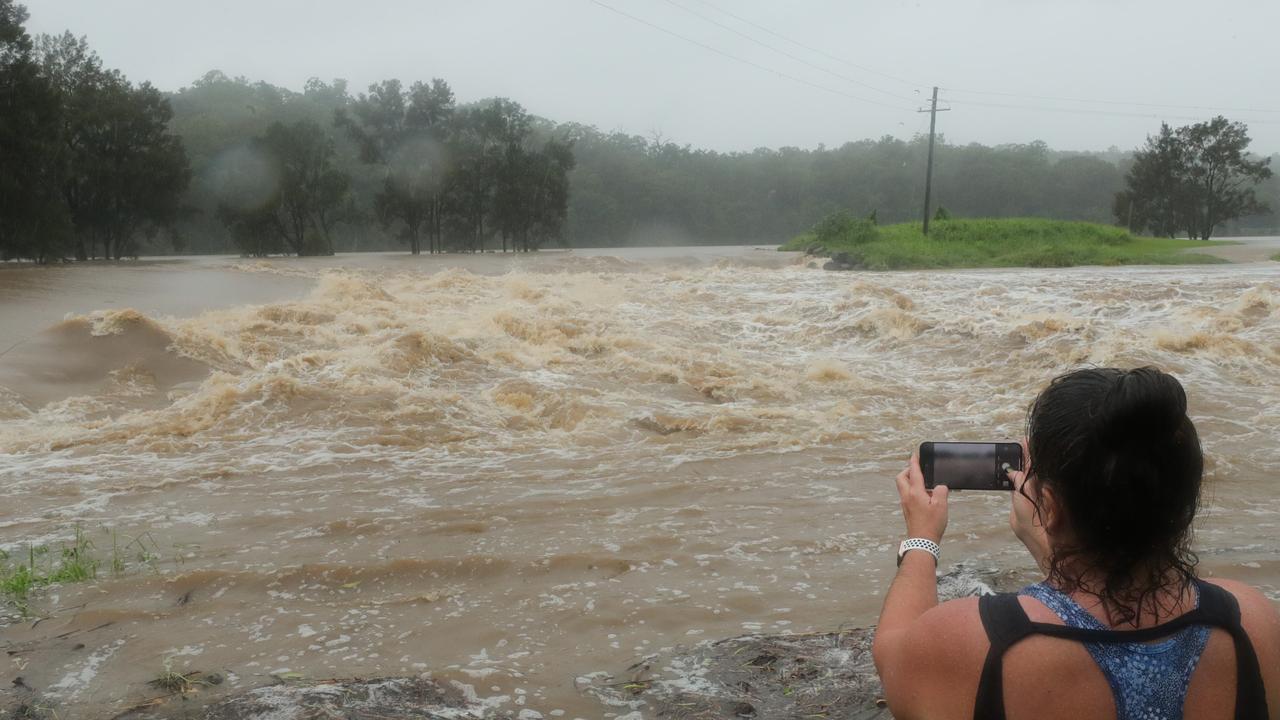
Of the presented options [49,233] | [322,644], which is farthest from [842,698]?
[49,233]

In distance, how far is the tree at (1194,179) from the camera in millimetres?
50938

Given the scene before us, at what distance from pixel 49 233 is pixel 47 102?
173 inches

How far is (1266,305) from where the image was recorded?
1267 centimetres

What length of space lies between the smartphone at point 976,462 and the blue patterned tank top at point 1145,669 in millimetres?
401

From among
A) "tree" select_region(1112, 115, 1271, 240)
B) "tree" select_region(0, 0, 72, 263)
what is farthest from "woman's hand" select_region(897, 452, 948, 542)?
"tree" select_region(1112, 115, 1271, 240)

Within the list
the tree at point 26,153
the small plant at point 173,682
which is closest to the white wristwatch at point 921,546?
the small plant at point 173,682

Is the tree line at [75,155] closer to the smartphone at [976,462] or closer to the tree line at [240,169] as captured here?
the tree line at [240,169]

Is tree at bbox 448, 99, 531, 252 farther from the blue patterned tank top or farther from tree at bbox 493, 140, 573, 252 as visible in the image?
the blue patterned tank top

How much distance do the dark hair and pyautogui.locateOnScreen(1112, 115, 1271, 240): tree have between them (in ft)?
184

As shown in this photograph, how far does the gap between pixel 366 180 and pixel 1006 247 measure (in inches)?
1452

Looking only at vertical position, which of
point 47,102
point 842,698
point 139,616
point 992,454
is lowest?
point 139,616

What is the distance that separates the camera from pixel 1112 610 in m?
1.46

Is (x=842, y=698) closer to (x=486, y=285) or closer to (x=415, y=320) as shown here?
(x=415, y=320)

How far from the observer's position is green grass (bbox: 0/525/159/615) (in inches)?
159
